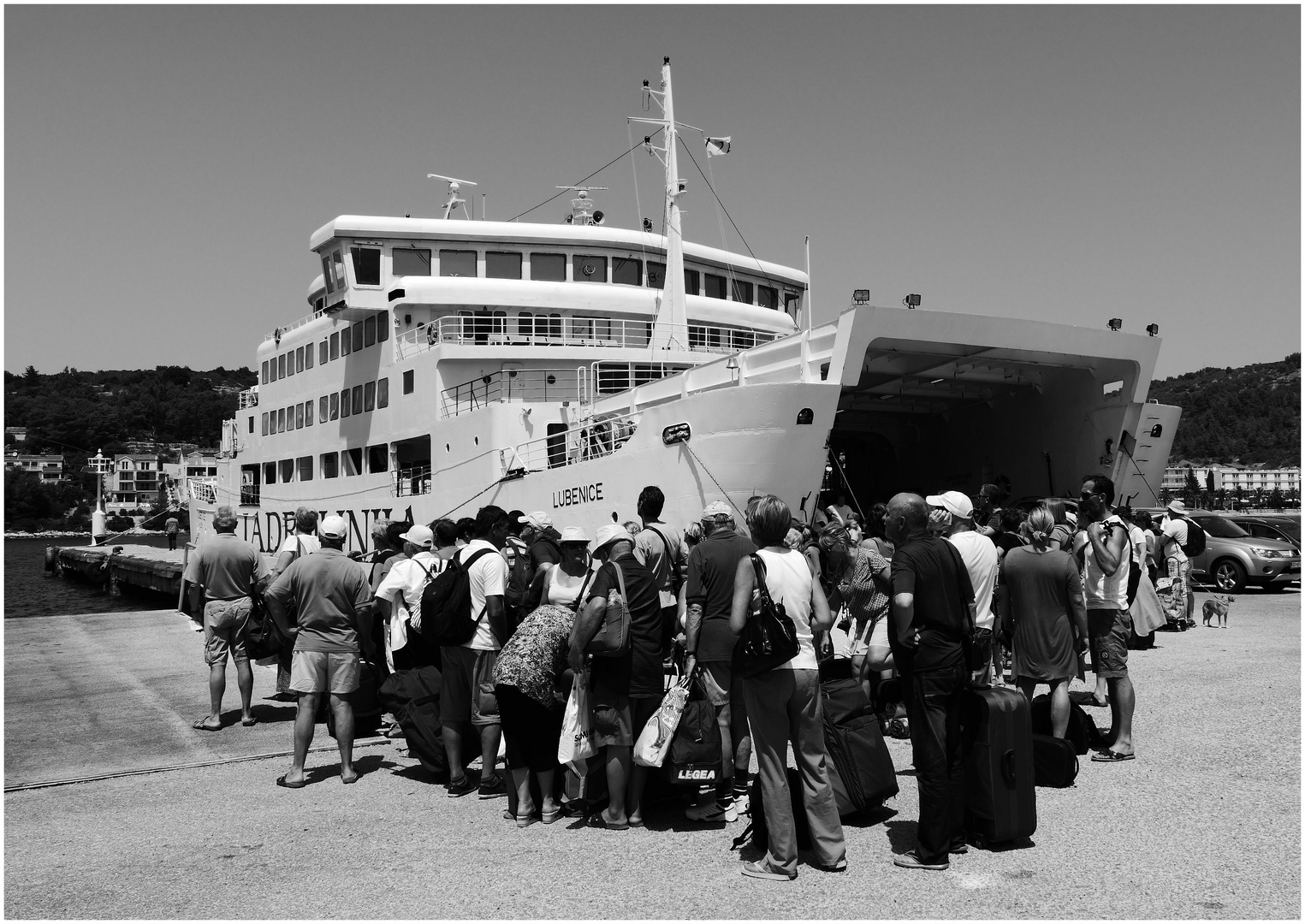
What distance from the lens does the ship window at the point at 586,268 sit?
21.4 metres

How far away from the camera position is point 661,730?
4941 millimetres

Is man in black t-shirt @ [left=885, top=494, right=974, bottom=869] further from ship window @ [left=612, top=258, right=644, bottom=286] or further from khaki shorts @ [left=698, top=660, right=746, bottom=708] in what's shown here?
ship window @ [left=612, top=258, right=644, bottom=286]

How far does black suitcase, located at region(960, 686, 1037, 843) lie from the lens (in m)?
4.56

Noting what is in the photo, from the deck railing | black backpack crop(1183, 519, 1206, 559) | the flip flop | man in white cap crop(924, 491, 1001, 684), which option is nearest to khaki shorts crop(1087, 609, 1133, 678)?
the flip flop

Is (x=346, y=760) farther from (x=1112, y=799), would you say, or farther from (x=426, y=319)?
(x=426, y=319)

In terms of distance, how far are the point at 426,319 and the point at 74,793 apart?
15465mm

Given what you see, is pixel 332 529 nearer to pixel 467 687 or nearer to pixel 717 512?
pixel 467 687

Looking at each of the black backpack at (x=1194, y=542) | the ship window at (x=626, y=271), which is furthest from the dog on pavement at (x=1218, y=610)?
the ship window at (x=626, y=271)

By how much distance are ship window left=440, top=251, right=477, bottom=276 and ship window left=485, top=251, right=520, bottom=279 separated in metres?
0.30

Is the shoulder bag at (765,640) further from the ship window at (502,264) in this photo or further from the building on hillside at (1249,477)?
the building on hillside at (1249,477)

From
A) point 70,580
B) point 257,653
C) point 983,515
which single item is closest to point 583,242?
point 983,515

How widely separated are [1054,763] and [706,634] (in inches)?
86.9

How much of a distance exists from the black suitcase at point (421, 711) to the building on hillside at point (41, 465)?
152 metres

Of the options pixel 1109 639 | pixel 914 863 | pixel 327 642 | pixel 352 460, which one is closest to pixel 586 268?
pixel 352 460
